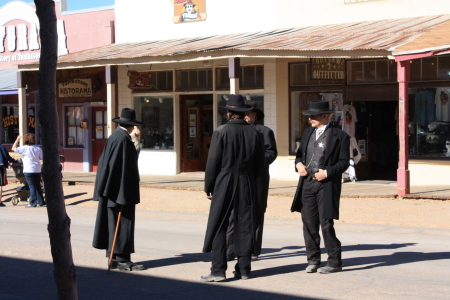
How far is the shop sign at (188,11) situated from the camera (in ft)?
63.9

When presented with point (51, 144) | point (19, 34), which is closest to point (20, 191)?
point (19, 34)

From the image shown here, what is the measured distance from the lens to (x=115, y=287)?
6.83 metres

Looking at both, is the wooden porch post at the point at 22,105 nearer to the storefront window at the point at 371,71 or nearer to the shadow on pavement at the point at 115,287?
the storefront window at the point at 371,71

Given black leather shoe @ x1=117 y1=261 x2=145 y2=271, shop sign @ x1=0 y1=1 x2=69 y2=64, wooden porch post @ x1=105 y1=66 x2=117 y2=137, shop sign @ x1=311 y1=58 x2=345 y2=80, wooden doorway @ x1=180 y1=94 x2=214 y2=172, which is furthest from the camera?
shop sign @ x1=0 y1=1 x2=69 y2=64

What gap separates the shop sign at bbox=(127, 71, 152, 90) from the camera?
64.2ft

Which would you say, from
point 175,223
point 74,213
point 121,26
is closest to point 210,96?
point 121,26

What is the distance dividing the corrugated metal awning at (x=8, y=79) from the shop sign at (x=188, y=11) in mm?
5897

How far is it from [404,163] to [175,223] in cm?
462

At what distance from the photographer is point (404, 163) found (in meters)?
13.1

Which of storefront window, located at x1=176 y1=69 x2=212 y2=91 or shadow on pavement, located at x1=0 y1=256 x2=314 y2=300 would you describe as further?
storefront window, located at x1=176 y1=69 x2=212 y2=91

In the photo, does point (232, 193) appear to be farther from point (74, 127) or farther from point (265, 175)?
point (74, 127)

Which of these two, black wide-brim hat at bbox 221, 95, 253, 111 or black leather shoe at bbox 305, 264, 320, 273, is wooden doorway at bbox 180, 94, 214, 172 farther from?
black leather shoe at bbox 305, 264, 320, 273

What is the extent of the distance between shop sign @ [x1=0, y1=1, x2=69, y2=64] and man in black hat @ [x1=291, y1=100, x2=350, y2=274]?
17.4 metres

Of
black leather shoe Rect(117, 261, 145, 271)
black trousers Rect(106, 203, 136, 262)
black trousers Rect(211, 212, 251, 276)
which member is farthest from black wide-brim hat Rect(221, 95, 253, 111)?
black leather shoe Rect(117, 261, 145, 271)
